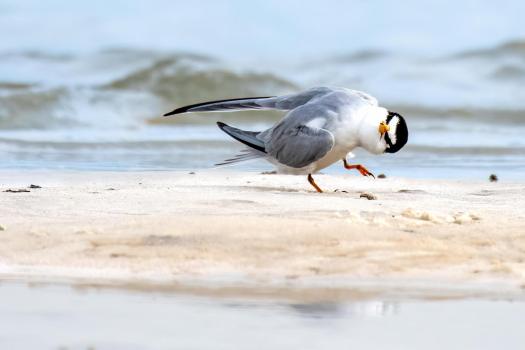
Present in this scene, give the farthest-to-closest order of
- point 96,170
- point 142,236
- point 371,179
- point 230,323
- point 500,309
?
point 96,170
point 371,179
point 142,236
point 500,309
point 230,323

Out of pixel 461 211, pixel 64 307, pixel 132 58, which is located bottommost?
pixel 64 307

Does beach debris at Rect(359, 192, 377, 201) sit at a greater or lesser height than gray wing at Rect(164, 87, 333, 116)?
lesser

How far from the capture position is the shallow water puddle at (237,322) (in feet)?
12.4

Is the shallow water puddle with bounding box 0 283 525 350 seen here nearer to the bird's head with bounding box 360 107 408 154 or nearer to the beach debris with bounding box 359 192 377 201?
the beach debris with bounding box 359 192 377 201

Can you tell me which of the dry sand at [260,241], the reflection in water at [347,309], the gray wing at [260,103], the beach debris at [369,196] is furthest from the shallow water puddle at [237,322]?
the gray wing at [260,103]

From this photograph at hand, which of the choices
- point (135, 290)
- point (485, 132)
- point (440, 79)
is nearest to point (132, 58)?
point (440, 79)

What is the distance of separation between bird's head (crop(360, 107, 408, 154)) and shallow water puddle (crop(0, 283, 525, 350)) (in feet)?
9.61

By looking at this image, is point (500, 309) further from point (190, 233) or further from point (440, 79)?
point (440, 79)

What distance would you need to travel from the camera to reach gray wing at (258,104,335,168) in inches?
288

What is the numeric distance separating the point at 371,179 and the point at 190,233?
3313 millimetres

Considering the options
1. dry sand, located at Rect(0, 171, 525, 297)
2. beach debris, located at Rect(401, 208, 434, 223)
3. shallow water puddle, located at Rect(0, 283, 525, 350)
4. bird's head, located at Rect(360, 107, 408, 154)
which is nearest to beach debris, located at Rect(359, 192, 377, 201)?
dry sand, located at Rect(0, 171, 525, 297)

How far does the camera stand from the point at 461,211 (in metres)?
6.40

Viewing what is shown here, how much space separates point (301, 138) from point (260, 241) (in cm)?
234

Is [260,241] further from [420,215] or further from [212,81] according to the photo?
[212,81]
